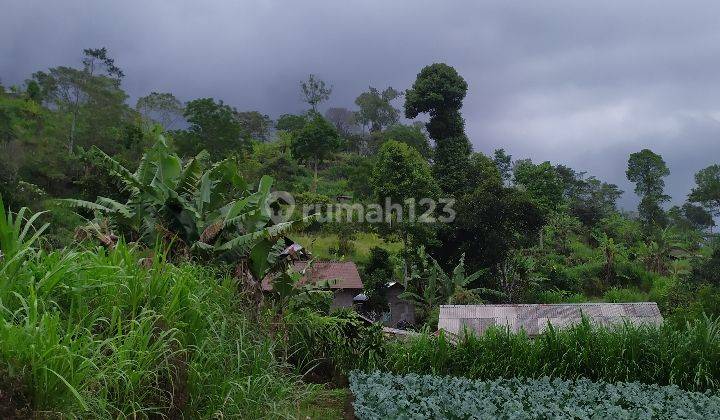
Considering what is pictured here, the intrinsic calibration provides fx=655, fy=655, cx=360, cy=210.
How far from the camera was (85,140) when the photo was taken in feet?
108

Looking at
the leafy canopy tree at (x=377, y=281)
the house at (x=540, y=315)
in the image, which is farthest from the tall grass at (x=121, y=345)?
the leafy canopy tree at (x=377, y=281)

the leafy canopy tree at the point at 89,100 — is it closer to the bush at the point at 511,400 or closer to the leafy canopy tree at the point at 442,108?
the leafy canopy tree at the point at 442,108

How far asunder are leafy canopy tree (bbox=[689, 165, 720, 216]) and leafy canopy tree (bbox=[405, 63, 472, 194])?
1595 cm

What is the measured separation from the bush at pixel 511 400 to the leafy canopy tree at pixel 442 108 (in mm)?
20426

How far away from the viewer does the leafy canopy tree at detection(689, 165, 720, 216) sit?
35.2 m

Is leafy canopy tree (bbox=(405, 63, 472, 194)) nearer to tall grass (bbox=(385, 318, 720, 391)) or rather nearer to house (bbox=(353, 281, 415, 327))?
house (bbox=(353, 281, 415, 327))

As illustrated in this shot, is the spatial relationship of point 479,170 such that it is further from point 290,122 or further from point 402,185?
point 290,122

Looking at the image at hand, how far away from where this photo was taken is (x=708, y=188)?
3538cm

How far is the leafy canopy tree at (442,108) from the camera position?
2689cm

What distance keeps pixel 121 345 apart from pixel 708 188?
37798mm

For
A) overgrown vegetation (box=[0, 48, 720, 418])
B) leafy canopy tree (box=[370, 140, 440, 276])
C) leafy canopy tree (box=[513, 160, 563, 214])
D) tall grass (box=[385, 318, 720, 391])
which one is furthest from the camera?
leafy canopy tree (box=[513, 160, 563, 214])

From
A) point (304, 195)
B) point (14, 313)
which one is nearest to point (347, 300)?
point (304, 195)

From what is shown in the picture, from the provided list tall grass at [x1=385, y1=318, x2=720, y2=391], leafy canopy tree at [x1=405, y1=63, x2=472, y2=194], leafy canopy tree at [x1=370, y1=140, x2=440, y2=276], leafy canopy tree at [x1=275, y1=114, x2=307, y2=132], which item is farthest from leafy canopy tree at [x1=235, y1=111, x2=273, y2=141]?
tall grass at [x1=385, y1=318, x2=720, y2=391]

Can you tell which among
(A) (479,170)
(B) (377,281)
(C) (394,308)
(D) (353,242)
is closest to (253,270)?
(B) (377,281)
